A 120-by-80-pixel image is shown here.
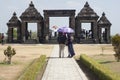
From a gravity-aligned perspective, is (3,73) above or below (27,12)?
below

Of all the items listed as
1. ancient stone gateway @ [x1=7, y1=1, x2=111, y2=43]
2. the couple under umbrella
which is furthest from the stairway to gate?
the couple under umbrella

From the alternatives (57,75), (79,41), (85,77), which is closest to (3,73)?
(57,75)

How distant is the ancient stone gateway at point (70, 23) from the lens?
5828 centimetres

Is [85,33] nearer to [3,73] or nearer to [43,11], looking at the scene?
[43,11]

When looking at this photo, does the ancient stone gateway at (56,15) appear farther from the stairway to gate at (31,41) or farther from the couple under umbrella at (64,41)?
the couple under umbrella at (64,41)

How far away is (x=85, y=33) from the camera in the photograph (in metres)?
60.6

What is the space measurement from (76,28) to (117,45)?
110 ft

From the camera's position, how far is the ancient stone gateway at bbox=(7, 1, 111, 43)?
58281 millimetres

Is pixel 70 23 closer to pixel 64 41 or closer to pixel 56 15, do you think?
pixel 56 15

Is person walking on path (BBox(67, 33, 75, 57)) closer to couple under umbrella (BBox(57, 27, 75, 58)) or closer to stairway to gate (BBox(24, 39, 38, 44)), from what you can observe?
couple under umbrella (BBox(57, 27, 75, 58))

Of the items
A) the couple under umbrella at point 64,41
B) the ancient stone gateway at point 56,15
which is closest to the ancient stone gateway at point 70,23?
the ancient stone gateway at point 56,15

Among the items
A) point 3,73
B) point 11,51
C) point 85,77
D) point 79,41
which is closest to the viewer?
point 85,77

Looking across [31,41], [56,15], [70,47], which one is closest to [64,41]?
[70,47]

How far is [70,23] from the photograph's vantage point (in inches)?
2324
